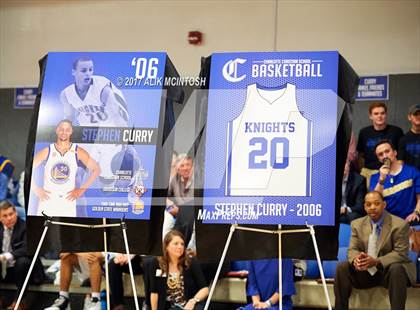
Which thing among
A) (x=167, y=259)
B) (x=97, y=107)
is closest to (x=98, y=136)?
(x=97, y=107)

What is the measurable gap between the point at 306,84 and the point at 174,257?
2.19m

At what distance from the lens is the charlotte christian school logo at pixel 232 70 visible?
4.34m

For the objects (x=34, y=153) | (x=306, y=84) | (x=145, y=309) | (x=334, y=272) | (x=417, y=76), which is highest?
(x=417, y=76)

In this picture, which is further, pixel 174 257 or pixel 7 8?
pixel 7 8

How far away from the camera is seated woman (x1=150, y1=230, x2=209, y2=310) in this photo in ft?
18.9

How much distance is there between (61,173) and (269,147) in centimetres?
125

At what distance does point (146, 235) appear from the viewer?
4395 mm

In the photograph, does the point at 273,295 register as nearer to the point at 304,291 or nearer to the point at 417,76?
the point at 304,291

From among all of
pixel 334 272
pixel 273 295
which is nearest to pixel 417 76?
pixel 334 272

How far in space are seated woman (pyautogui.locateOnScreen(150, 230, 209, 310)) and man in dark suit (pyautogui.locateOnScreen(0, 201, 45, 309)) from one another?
4.32 ft

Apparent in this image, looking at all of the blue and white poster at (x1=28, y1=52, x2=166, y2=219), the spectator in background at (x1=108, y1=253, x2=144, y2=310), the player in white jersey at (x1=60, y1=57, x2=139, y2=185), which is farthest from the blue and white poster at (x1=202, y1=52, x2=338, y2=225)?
the spectator in background at (x1=108, y1=253, x2=144, y2=310)

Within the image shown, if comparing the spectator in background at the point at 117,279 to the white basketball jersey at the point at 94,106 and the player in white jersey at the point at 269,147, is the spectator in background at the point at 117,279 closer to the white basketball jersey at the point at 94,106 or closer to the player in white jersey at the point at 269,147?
the white basketball jersey at the point at 94,106

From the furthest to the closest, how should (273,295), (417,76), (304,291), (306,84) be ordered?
1. (417,76)
2. (304,291)
3. (273,295)
4. (306,84)

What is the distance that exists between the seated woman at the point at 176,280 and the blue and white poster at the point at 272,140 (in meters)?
1.68
